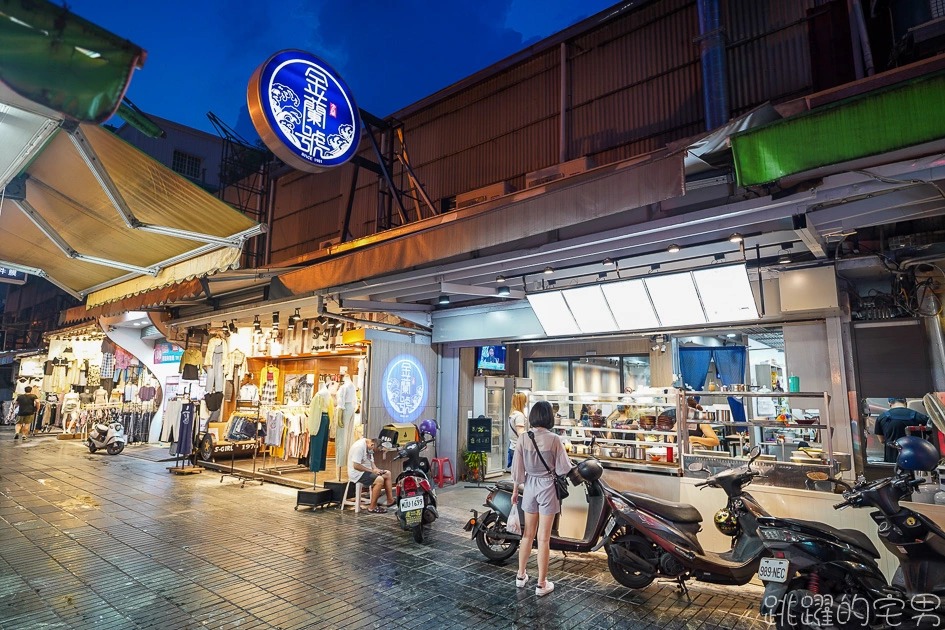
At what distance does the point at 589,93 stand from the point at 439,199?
401 centimetres

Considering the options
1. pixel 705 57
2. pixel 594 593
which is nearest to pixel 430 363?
pixel 594 593

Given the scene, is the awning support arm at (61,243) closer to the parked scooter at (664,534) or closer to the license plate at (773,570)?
the parked scooter at (664,534)

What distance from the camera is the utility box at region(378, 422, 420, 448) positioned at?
927 centimetres

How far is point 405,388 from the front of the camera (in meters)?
11.4

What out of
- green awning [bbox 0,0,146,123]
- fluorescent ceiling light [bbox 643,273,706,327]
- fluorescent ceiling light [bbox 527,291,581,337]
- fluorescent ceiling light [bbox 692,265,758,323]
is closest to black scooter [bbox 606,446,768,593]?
fluorescent ceiling light [bbox 692,265,758,323]

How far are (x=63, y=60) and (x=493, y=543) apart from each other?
19.9 feet

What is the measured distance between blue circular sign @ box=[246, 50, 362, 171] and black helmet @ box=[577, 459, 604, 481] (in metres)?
5.60

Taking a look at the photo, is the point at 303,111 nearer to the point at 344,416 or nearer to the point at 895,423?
the point at 344,416

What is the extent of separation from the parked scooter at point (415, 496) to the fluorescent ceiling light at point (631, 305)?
381 centimetres

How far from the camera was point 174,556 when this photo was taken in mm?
6117

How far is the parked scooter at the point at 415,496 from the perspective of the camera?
7039mm

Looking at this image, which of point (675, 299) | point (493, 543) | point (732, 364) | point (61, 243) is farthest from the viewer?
point (732, 364)

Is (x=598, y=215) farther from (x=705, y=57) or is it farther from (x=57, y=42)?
(x=705, y=57)

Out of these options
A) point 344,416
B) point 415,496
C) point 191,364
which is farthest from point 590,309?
point 191,364
